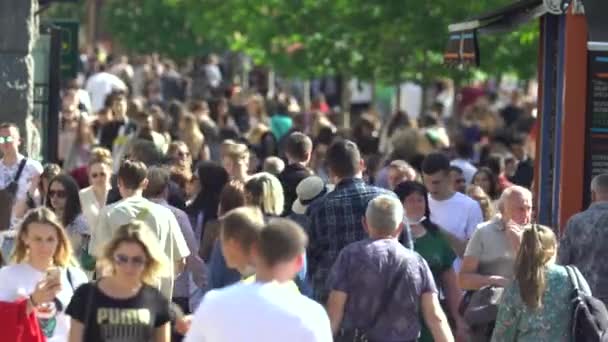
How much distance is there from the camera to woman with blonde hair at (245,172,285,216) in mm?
11500

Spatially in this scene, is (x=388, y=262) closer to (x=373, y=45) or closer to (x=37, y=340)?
(x=37, y=340)

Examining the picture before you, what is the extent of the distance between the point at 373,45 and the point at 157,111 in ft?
26.8

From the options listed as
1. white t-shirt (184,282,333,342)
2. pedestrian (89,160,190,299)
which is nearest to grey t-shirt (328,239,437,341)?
pedestrian (89,160,190,299)

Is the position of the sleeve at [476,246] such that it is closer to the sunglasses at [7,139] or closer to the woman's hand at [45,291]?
the woman's hand at [45,291]

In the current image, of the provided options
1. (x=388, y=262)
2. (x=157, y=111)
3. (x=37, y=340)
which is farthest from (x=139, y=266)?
(x=157, y=111)

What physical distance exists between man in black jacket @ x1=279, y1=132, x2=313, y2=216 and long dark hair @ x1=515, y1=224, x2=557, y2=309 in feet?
12.6

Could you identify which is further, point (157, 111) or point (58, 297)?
point (157, 111)

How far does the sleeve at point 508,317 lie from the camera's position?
1076 centimetres

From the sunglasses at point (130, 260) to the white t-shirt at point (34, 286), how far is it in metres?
→ 0.74

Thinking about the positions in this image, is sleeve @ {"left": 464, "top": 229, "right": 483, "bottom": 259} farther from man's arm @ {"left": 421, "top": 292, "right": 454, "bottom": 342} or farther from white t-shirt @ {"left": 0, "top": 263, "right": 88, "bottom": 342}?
white t-shirt @ {"left": 0, "top": 263, "right": 88, "bottom": 342}

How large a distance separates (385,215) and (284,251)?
2.69 meters

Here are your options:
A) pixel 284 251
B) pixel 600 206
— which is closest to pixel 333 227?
pixel 600 206

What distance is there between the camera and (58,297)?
32.6 ft

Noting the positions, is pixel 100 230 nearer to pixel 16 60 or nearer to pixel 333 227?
pixel 333 227
